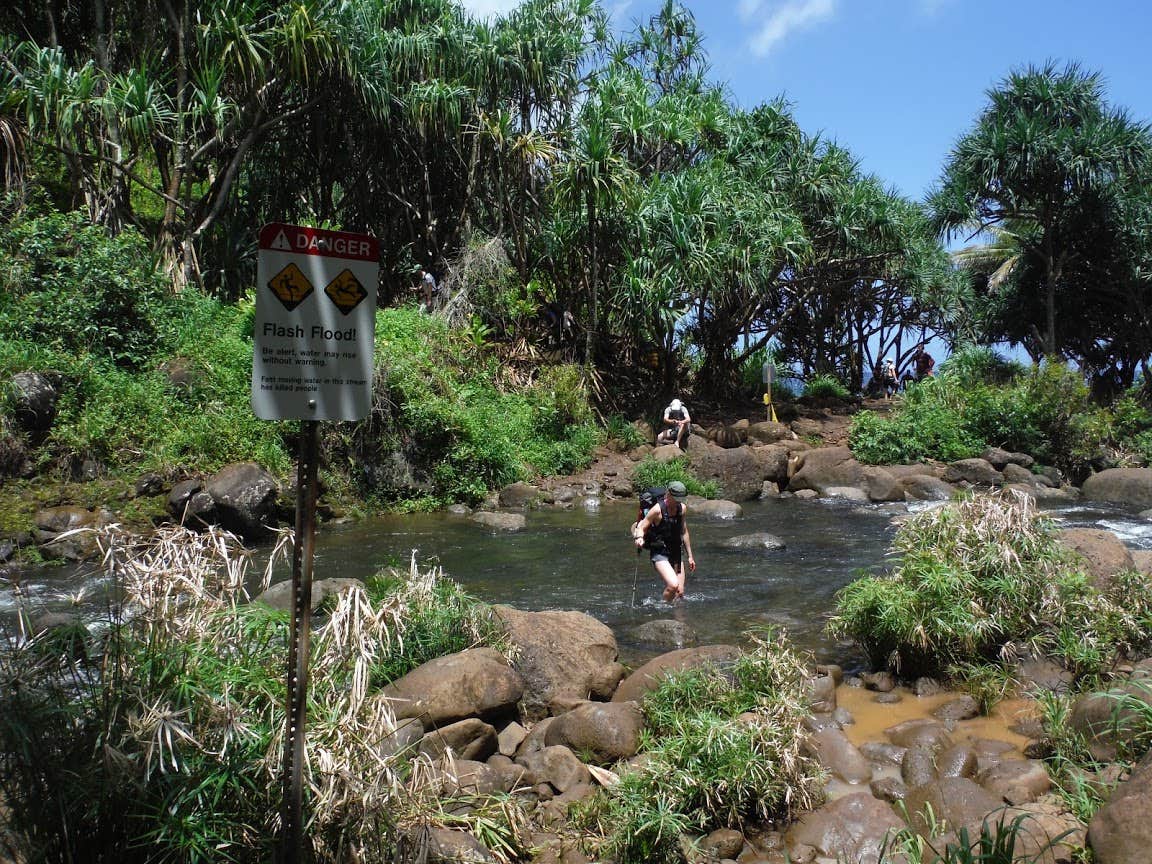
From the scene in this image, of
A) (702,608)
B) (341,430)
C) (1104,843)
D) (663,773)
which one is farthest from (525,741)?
(341,430)

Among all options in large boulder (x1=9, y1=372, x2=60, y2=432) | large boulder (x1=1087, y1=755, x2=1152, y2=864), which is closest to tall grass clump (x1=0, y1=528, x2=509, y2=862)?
large boulder (x1=1087, y1=755, x2=1152, y2=864)

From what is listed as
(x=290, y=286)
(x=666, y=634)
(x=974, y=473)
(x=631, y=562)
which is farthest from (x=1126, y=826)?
(x=974, y=473)

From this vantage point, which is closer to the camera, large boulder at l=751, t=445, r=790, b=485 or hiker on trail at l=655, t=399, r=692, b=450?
large boulder at l=751, t=445, r=790, b=485

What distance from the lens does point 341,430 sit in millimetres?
15242

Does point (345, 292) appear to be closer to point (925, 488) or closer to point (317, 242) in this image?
point (317, 242)

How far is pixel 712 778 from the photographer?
4418mm

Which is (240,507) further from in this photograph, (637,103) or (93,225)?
(637,103)

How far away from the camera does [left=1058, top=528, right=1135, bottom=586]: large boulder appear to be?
7379 mm

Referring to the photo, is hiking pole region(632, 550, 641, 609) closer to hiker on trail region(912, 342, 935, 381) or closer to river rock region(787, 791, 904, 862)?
river rock region(787, 791, 904, 862)

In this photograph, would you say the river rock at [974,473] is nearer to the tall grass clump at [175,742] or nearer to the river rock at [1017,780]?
the river rock at [1017,780]

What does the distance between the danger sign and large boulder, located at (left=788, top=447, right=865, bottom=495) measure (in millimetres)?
15140

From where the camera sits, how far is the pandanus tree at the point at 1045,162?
23.1 meters

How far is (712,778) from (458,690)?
1.69 m

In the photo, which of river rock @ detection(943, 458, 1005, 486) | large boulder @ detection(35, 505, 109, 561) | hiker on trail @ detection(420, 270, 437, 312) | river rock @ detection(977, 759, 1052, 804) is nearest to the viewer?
river rock @ detection(977, 759, 1052, 804)
